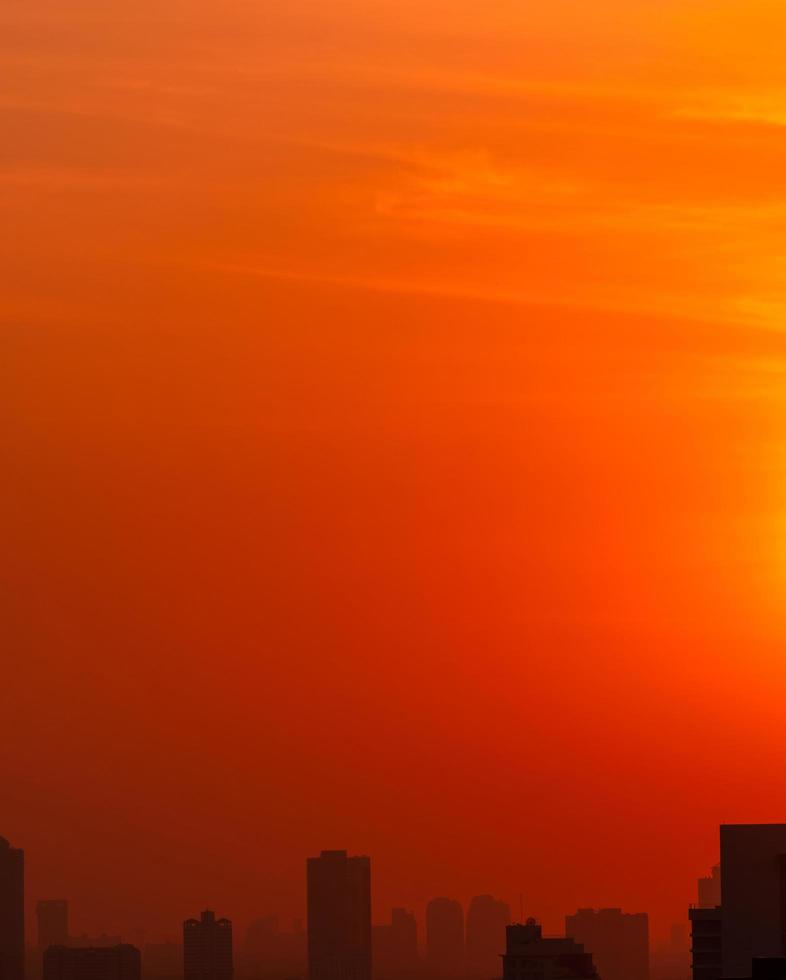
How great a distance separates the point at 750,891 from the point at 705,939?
16726mm

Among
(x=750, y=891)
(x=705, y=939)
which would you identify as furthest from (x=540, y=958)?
(x=750, y=891)

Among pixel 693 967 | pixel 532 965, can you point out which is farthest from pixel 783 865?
pixel 532 965

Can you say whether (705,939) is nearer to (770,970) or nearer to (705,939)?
(705,939)

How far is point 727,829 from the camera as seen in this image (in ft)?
490

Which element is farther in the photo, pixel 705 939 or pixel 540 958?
pixel 540 958

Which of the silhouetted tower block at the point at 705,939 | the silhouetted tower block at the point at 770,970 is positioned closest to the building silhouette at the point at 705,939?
the silhouetted tower block at the point at 705,939

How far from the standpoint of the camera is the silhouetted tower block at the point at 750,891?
475 feet

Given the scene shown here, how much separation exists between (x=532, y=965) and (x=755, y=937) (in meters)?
45.9

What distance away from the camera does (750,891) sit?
147000 mm

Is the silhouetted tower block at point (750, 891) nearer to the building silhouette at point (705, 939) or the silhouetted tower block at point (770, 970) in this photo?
the building silhouette at point (705, 939)

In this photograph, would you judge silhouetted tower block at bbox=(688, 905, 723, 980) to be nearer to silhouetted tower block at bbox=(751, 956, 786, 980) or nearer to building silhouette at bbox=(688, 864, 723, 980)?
building silhouette at bbox=(688, 864, 723, 980)

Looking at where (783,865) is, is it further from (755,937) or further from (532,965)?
(532,965)

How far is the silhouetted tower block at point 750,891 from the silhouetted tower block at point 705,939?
9.14 meters

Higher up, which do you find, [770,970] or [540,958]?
[770,970]
